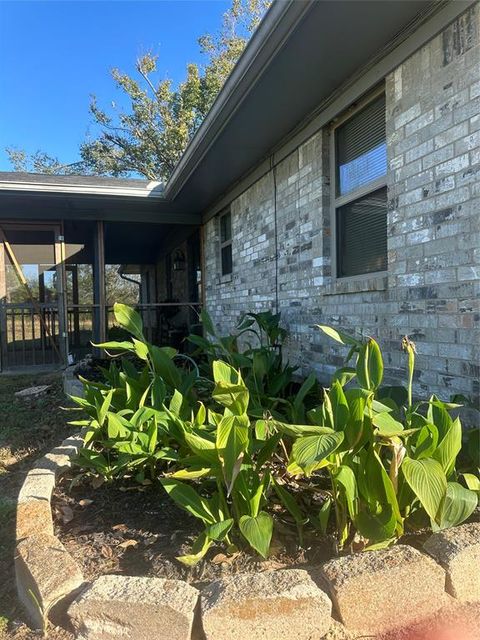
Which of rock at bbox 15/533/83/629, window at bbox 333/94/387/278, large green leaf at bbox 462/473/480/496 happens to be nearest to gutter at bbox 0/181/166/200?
window at bbox 333/94/387/278

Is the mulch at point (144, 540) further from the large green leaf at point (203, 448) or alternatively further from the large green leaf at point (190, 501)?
the large green leaf at point (203, 448)

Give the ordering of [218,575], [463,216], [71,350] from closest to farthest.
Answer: [218,575] → [463,216] → [71,350]

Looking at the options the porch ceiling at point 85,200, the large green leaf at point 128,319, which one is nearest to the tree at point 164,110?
the porch ceiling at point 85,200

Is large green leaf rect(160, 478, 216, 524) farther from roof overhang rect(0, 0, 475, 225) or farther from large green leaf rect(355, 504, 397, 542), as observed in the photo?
roof overhang rect(0, 0, 475, 225)

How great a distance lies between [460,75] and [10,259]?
7284mm

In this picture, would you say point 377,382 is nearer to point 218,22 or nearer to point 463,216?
point 463,216

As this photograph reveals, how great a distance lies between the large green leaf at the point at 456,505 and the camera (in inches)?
70.6

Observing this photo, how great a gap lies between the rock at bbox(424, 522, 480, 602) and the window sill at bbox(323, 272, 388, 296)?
1.99m

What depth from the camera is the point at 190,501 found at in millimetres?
1958

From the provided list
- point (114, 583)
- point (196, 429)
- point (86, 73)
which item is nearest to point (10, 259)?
point (196, 429)

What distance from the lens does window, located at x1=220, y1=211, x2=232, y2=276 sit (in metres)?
7.50

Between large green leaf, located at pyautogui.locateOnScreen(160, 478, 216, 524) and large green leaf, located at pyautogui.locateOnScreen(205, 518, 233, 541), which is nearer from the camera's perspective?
large green leaf, located at pyautogui.locateOnScreen(205, 518, 233, 541)

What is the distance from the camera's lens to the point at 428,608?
5.40 ft

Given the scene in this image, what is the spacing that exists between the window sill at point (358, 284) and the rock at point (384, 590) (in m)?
2.12
